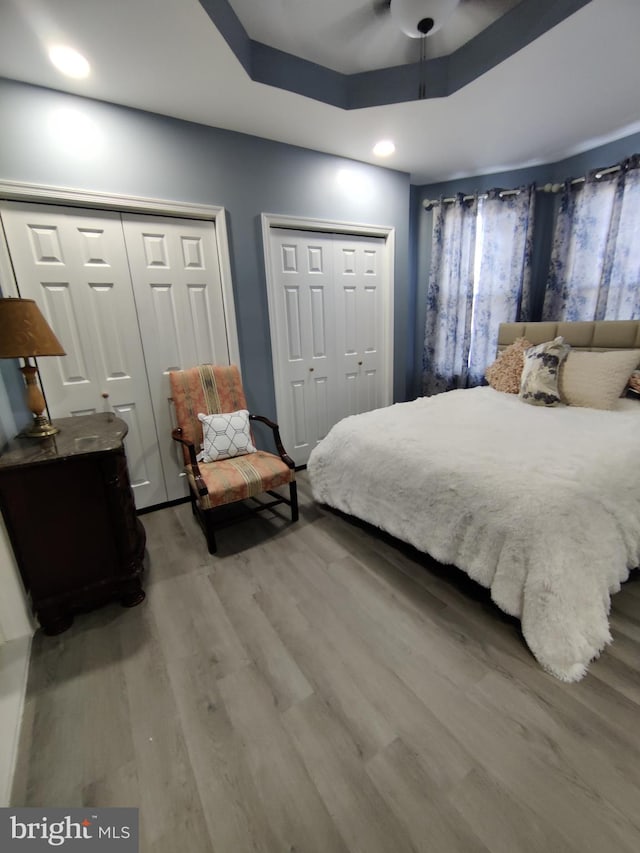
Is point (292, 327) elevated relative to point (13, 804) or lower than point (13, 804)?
elevated

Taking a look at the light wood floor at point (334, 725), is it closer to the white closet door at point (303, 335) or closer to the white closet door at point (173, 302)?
the white closet door at point (173, 302)

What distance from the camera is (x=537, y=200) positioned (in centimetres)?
333

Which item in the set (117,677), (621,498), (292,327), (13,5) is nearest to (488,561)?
(621,498)

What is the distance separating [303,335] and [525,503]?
7.31 ft

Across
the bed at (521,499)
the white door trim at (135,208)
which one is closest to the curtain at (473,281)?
the bed at (521,499)

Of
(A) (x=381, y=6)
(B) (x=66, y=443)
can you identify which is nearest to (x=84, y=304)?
(B) (x=66, y=443)

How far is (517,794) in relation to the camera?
0.99 m

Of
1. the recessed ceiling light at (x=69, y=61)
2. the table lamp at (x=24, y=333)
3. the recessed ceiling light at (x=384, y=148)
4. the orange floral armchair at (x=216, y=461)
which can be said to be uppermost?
the recessed ceiling light at (x=384, y=148)

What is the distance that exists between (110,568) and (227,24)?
2.62 metres

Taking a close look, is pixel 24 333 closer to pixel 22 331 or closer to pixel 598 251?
pixel 22 331

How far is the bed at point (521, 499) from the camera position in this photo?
4.32 feet

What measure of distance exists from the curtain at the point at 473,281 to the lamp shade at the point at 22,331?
357 centimetres

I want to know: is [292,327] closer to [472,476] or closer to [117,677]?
[472,476]

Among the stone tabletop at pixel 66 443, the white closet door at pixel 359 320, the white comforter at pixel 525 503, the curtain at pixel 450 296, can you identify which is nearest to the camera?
the white comforter at pixel 525 503
